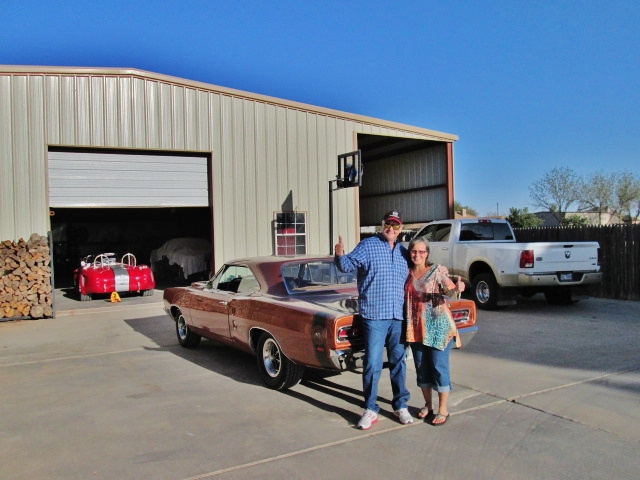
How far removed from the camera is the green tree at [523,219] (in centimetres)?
4696

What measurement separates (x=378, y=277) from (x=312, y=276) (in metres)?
1.77

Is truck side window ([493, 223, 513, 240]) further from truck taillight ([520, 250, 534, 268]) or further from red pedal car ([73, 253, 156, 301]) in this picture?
red pedal car ([73, 253, 156, 301])

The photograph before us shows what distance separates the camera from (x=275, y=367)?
5.53 meters

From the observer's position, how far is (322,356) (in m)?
4.62

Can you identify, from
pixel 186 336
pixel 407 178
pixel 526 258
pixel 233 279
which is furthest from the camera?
pixel 407 178

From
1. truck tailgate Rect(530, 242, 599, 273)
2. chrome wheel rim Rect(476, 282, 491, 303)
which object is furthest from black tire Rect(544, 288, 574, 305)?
chrome wheel rim Rect(476, 282, 491, 303)

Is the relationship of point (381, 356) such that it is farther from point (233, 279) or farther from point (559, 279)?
point (559, 279)

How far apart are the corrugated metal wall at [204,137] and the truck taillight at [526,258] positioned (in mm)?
7320

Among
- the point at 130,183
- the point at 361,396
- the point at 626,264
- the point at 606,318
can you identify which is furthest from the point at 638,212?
the point at 361,396

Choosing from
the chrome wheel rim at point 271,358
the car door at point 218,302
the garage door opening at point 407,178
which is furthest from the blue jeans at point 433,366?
the garage door opening at point 407,178

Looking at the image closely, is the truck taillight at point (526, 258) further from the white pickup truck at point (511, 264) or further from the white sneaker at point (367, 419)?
the white sneaker at point (367, 419)

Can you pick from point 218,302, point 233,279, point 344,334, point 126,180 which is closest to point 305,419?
point 344,334

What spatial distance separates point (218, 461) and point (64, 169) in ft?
36.9

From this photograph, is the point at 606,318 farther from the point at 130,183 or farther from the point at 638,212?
the point at 638,212
